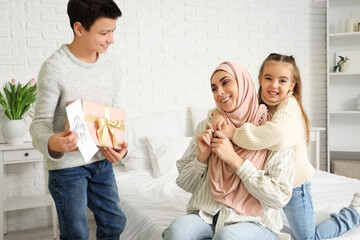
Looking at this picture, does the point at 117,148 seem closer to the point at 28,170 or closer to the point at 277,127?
the point at 277,127

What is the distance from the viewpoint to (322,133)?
416 centimetres

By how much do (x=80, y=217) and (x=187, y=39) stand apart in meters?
2.36

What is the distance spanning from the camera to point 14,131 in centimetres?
276

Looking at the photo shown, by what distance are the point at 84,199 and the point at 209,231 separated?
0.53m

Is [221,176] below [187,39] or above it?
below

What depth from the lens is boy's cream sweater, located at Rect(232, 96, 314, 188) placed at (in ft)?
4.90

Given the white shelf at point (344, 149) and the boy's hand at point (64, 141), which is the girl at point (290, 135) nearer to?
the boy's hand at point (64, 141)

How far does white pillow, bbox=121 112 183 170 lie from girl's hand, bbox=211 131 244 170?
4.91 feet

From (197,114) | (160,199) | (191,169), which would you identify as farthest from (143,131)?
(191,169)

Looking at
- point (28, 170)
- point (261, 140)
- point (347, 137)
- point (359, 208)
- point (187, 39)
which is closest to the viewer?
point (261, 140)

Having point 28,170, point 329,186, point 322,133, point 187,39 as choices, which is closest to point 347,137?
point 322,133

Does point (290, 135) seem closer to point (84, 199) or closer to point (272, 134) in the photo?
point (272, 134)

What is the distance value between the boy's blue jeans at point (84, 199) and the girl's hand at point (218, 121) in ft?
1.67

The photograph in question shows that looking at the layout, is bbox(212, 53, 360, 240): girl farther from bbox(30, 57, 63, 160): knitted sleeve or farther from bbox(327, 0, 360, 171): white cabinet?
bbox(327, 0, 360, 171): white cabinet
